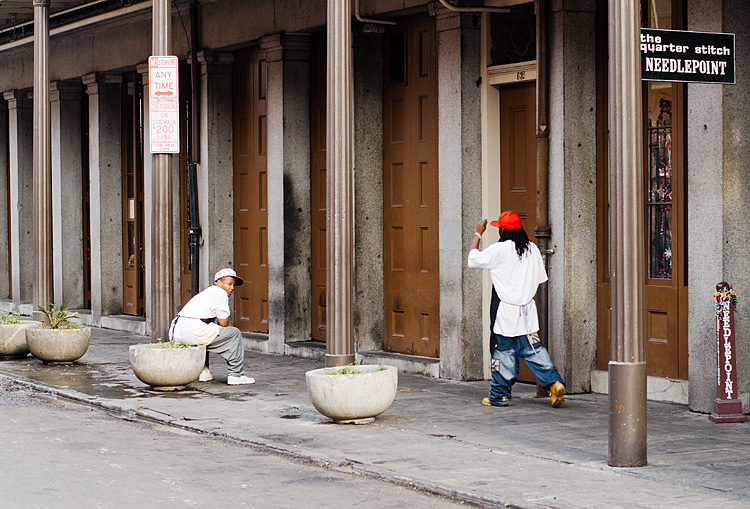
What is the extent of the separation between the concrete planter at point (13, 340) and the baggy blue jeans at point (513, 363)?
7527 mm

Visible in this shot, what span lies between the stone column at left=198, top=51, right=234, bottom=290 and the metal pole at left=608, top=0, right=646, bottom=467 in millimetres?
10856

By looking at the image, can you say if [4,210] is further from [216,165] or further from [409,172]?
[409,172]

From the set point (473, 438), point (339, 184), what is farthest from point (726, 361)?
point (339, 184)

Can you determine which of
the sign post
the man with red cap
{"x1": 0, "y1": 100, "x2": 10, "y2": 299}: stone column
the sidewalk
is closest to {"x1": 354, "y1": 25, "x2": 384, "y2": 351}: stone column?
the sidewalk

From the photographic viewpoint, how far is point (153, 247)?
47.1ft

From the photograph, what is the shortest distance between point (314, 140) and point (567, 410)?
6.77 m

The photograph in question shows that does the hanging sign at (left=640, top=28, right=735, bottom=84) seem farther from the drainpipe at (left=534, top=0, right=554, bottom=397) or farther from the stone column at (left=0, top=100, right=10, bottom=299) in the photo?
the stone column at (left=0, top=100, right=10, bottom=299)

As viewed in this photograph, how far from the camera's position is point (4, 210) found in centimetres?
2672

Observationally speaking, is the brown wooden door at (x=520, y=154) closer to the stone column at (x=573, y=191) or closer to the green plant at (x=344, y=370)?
the stone column at (x=573, y=191)

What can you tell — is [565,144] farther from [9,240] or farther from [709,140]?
[9,240]

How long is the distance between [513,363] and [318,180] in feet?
19.5

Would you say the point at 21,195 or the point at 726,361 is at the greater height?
the point at 21,195

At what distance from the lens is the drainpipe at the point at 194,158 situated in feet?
62.0

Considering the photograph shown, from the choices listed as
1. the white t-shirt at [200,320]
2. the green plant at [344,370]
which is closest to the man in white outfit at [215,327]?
the white t-shirt at [200,320]
